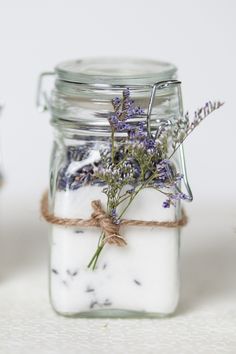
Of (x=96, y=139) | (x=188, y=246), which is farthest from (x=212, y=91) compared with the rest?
(x=96, y=139)

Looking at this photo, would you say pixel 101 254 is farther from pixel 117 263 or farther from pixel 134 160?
pixel 134 160

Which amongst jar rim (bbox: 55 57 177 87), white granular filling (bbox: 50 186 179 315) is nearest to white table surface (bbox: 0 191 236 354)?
white granular filling (bbox: 50 186 179 315)

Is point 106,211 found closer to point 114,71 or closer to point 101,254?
point 101,254

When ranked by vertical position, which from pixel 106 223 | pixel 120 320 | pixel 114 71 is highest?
pixel 114 71

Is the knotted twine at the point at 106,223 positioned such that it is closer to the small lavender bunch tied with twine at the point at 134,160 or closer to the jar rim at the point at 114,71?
the small lavender bunch tied with twine at the point at 134,160

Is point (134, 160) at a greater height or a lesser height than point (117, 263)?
greater

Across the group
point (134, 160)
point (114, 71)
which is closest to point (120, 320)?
point (134, 160)

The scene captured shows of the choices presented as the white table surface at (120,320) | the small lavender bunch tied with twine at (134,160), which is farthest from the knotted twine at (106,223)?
the white table surface at (120,320)

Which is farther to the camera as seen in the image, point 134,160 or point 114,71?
point 114,71

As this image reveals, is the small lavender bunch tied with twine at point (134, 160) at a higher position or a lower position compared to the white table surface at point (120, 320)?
higher
